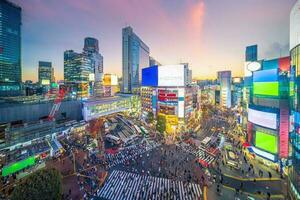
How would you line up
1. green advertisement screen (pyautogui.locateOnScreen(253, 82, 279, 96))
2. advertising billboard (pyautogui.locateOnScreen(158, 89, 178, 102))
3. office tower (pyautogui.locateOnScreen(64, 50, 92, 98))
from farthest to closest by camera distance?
1. office tower (pyautogui.locateOnScreen(64, 50, 92, 98))
2. advertising billboard (pyautogui.locateOnScreen(158, 89, 178, 102))
3. green advertisement screen (pyautogui.locateOnScreen(253, 82, 279, 96))

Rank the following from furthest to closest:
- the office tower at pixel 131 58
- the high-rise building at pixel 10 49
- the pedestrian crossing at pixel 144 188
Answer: the office tower at pixel 131 58, the high-rise building at pixel 10 49, the pedestrian crossing at pixel 144 188

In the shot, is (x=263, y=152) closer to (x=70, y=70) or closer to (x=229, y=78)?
(x=229, y=78)

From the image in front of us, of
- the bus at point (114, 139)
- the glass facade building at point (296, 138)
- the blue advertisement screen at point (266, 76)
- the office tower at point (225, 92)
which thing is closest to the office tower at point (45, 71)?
the bus at point (114, 139)

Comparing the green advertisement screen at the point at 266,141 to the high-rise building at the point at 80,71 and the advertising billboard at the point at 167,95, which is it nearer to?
the advertising billboard at the point at 167,95

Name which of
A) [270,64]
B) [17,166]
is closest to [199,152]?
[270,64]

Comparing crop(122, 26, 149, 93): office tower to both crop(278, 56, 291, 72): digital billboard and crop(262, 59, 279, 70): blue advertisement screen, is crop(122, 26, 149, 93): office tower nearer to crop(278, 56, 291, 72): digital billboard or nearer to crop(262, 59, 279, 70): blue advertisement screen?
crop(262, 59, 279, 70): blue advertisement screen

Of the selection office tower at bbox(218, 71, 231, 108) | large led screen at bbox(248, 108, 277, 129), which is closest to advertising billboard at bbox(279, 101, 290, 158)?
large led screen at bbox(248, 108, 277, 129)
